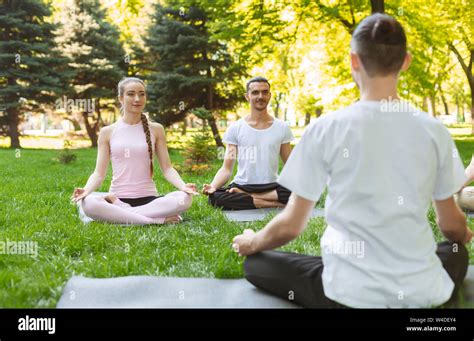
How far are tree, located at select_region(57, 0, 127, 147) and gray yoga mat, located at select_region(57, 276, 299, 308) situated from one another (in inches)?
759

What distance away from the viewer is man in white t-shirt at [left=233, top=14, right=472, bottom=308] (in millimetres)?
2324

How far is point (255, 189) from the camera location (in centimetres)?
661

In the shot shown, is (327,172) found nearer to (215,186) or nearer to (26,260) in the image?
(26,260)

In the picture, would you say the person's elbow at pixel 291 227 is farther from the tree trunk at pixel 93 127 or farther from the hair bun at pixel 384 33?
the tree trunk at pixel 93 127

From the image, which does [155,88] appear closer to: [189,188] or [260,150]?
[260,150]

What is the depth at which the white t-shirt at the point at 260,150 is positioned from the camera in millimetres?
6754

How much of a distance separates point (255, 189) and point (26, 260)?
10.5 feet

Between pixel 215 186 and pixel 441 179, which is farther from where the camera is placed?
pixel 215 186

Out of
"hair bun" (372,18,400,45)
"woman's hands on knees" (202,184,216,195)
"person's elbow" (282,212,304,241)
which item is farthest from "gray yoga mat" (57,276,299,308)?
"woman's hands on knees" (202,184,216,195)

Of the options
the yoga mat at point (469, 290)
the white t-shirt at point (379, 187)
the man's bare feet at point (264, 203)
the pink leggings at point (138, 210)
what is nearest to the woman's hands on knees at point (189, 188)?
the pink leggings at point (138, 210)

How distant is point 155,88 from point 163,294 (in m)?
16.2
